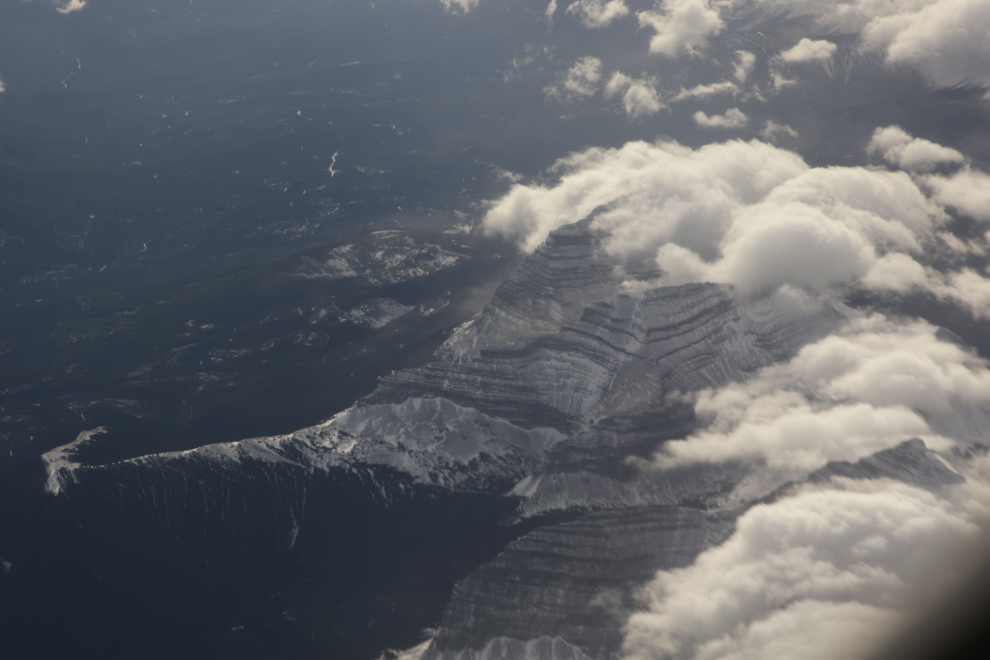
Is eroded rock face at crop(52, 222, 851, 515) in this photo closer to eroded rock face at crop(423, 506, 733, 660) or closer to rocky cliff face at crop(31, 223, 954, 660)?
rocky cliff face at crop(31, 223, 954, 660)

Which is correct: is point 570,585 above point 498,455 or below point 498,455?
below

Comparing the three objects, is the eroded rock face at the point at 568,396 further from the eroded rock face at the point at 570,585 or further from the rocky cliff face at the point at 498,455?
the eroded rock face at the point at 570,585

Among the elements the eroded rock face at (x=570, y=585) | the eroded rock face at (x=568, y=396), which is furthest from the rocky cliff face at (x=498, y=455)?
the eroded rock face at (x=570, y=585)

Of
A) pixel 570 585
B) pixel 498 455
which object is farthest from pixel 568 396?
pixel 570 585

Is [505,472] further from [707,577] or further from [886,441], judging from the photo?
[886,441]

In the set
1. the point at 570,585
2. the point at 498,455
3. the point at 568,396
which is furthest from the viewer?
the point at 498,455

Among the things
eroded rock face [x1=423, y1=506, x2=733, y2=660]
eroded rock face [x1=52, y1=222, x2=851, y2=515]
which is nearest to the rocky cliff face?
eroded rock face [x1=52, y1=222, x2=851, y2=515]

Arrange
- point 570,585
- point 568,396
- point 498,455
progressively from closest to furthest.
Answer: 1. point 570,585
2. point 568,396
3. point 498,455

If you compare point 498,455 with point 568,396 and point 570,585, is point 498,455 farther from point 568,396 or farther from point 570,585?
point 570,585

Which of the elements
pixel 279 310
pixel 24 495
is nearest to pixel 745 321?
pixel 279 310

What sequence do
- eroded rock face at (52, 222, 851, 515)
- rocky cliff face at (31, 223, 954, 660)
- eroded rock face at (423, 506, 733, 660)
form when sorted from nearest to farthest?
eroded rock face at (423, 506, 733, 660), rocky cliff face at (31, 223, 954, 660), eroded rock face at (52, 222, 851, 515)

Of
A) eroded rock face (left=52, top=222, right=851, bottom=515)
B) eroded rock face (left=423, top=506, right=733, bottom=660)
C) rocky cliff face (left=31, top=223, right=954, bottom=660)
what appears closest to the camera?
eroded rock face (left=423, top=506, right=733, bottom=660)
